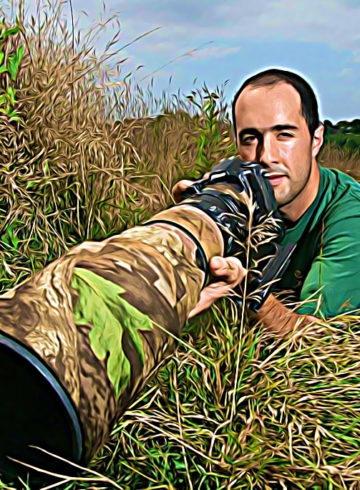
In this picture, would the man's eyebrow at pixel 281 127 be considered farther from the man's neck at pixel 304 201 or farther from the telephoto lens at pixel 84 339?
the telephoto lens at pixel 84 339

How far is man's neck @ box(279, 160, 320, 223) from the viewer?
2627 mm

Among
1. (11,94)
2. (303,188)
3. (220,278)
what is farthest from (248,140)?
(220,278)

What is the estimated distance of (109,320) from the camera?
123cm

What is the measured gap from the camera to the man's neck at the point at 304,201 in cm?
263

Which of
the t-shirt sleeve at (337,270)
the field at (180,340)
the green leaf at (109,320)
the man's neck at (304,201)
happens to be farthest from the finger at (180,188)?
the green leaf at (109,320)

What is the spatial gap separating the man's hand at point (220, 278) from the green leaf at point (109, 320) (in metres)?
0.33


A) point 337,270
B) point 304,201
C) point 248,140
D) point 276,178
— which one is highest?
point 248,140

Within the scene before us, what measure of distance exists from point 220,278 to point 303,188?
1.01 meters

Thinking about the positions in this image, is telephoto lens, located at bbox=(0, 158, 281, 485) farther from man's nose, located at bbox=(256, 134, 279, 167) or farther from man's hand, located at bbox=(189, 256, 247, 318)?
man's nose, located at bbox=(256, 134, 279, 167)

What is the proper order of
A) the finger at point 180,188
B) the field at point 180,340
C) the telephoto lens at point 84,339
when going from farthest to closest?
the finger at point 180,188, the field at point 180,340, the telephoto lens at point 84,339

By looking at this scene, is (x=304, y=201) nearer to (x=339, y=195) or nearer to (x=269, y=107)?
(x=339, y=195)

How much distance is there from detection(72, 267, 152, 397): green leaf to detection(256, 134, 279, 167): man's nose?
1.20 meters

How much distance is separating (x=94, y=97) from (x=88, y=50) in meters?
0.17

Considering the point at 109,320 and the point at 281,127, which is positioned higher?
the point at 281,127
